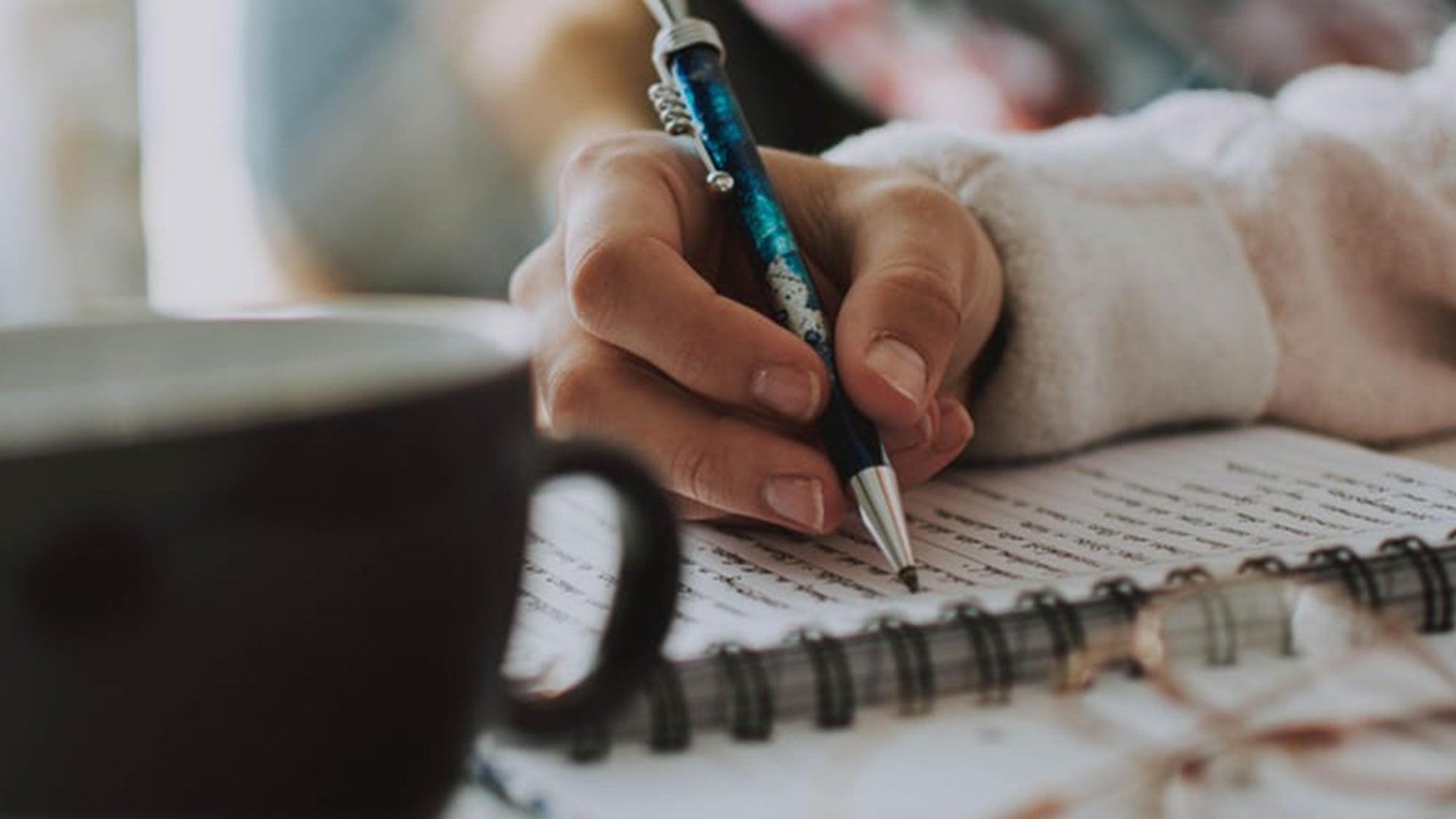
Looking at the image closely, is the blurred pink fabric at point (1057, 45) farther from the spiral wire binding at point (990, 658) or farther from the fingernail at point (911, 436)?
the spiral wire binding at point (990, 658)

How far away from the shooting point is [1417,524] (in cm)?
37

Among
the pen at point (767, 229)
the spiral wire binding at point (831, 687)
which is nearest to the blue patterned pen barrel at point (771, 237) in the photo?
the pen at point (767, 229)

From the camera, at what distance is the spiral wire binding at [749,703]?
0.87 feet

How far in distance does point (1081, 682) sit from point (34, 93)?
0.69 metres

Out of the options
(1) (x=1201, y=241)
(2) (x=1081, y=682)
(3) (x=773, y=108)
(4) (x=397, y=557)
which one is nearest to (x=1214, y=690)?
(2) (x=1081, y=682)

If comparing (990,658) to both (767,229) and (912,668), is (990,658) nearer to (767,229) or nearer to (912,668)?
(912,668)

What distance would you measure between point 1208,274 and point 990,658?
296 mm

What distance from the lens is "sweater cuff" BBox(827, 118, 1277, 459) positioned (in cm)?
48

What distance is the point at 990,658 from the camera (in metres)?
0.28

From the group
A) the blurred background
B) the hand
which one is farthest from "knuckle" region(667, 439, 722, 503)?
the blurred background

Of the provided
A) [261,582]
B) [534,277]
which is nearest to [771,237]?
[534,277]

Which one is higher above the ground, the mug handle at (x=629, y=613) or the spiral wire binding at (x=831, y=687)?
the mug handle at (x=629, y=613)

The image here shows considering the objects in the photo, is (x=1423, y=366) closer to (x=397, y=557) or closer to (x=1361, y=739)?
(x=1361, y=739)

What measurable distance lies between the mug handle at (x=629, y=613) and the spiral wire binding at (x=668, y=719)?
0.02m
